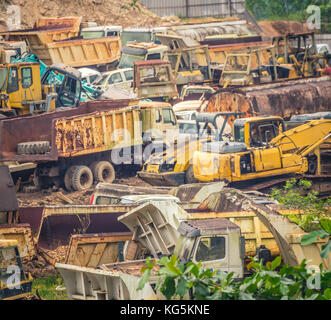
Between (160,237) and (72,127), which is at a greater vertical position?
(72,127)

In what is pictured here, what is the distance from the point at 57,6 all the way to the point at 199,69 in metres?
11.4

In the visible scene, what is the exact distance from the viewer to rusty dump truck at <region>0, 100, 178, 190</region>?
16125mm

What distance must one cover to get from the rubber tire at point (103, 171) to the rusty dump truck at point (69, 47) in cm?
914

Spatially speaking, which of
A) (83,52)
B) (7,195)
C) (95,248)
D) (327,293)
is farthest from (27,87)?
(327,293)

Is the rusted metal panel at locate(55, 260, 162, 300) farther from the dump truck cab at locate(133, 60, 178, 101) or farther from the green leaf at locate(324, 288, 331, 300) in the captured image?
the dump truck cab at locate(133, 60, 178, 101)

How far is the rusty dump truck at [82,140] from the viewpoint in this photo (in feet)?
52.9

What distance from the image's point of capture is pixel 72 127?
16078mm

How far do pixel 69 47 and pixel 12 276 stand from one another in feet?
57.2

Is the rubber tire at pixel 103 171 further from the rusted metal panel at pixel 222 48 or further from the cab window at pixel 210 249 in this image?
the rusted metal panel at pixel 222 48

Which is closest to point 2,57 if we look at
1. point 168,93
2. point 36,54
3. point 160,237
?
point 36,54

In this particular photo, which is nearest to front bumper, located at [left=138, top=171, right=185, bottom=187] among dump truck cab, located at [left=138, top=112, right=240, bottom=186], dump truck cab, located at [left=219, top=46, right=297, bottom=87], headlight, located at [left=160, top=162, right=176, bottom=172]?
dump truck cab, located at [left=138, top=112, right=240, bottom=186]

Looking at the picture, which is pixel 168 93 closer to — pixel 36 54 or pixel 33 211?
pixel 36 54

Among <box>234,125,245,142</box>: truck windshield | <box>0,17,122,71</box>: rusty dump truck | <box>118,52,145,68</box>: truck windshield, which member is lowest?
<box>234,125,245,142</box>: truck windshield

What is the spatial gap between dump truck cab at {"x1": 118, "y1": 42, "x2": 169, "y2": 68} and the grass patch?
1639 cm
